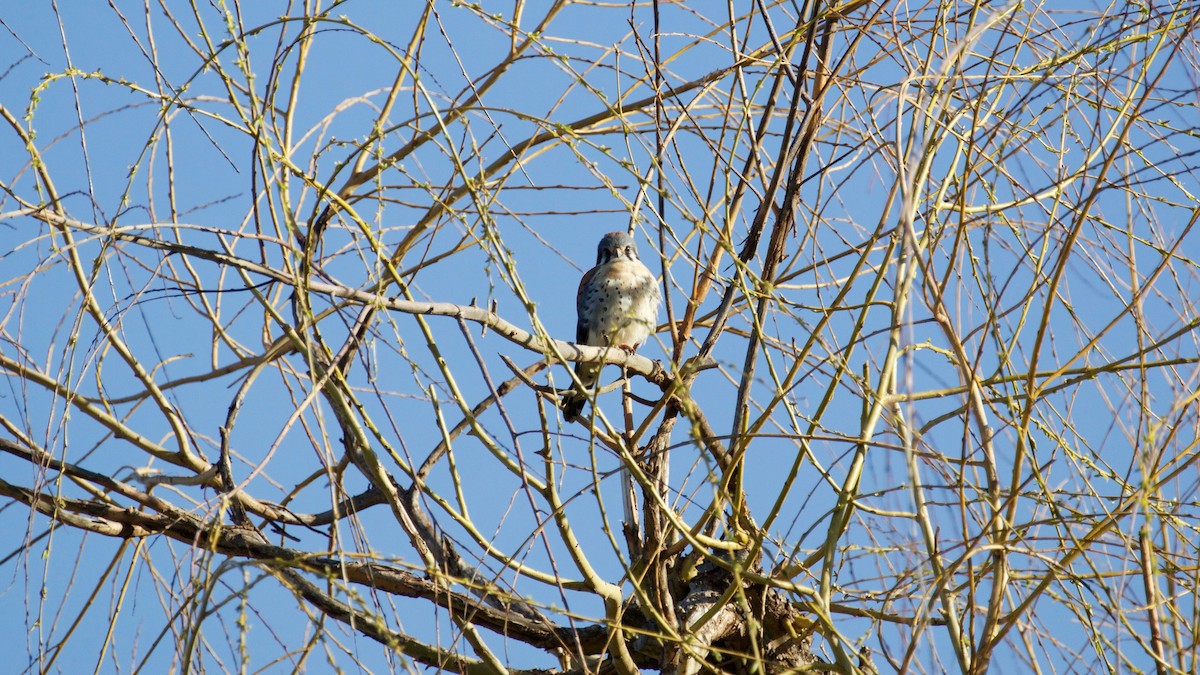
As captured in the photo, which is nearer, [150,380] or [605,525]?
[605,525]

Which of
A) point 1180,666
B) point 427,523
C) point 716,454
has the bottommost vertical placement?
point 1180,666

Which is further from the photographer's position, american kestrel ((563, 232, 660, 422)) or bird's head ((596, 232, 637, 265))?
bird's head ((596, 232, 637, 265))

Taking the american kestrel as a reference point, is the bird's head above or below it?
above

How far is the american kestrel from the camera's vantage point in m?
5.76

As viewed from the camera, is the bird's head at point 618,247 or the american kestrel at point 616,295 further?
the bird's head at point 618,247

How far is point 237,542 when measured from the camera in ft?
10.8

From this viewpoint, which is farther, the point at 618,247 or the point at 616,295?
the point at 618,247

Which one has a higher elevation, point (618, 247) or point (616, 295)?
point (618, 247)

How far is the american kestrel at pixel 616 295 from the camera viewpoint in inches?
227

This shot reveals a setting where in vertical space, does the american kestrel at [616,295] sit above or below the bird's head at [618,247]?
below

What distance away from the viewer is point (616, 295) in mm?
5820

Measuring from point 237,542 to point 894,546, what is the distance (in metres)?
1.80

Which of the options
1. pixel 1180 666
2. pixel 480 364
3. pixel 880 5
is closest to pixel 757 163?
pixel 880 5

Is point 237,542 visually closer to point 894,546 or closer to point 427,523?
point 427,523
